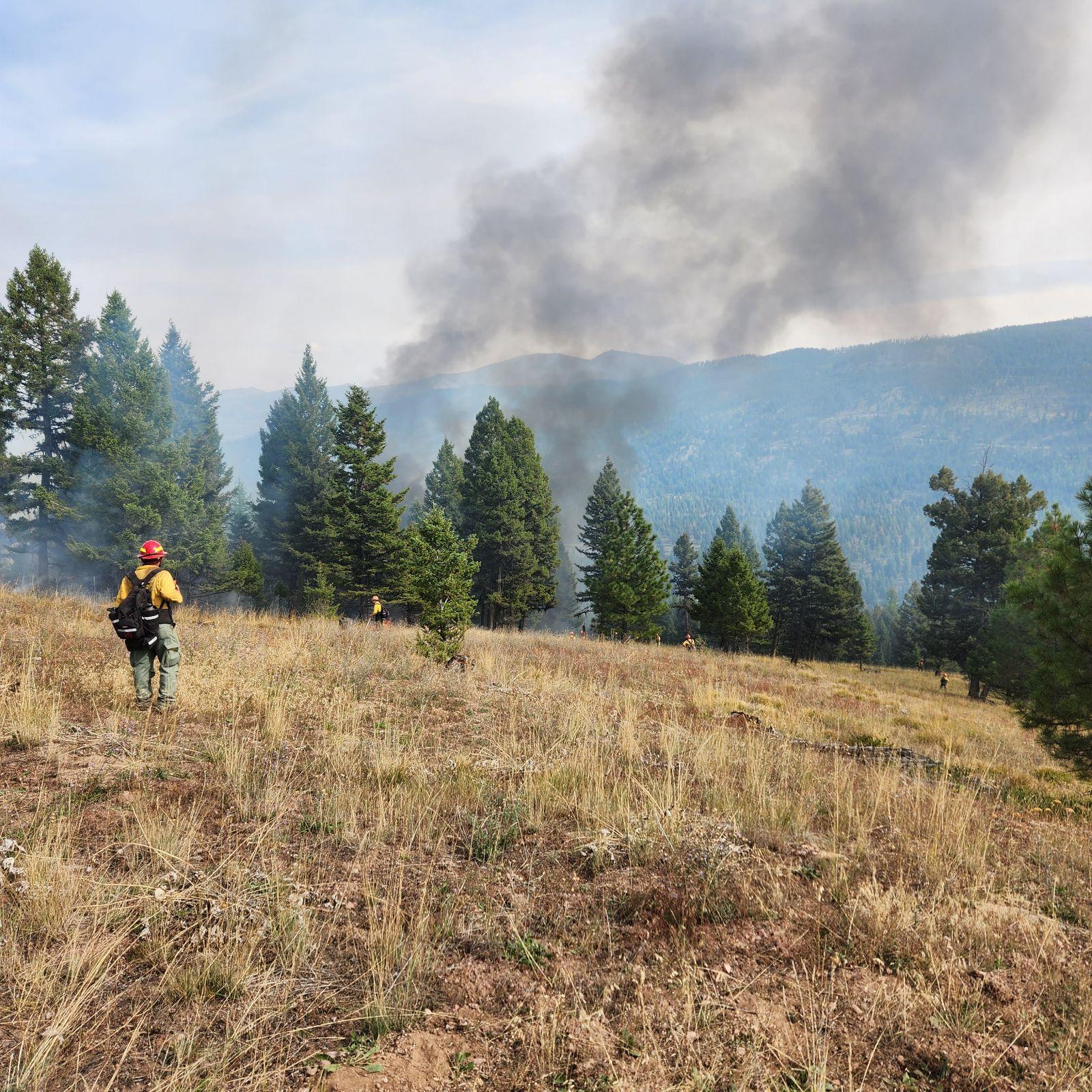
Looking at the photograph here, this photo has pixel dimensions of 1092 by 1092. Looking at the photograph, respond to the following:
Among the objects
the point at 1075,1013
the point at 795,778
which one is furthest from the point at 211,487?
the point at 1075,1013

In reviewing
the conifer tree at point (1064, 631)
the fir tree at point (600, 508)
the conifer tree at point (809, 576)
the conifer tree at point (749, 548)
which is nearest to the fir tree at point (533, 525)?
the fir tree at point (600, 508)

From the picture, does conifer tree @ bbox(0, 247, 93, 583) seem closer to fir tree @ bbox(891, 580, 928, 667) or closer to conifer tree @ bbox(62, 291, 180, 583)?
conifer tree @ bbox(62, 291, 180, 583)

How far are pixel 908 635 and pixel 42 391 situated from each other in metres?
76.5

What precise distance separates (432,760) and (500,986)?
3.28 m

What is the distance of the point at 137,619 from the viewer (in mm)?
6918

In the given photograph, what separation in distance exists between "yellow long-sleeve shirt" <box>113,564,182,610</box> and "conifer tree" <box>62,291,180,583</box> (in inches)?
895

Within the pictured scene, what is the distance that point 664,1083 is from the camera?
2174mm

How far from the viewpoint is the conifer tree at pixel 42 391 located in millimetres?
24562

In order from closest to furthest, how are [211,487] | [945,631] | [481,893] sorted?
1. [481,893]
2. [945,631]
3. [211,487]

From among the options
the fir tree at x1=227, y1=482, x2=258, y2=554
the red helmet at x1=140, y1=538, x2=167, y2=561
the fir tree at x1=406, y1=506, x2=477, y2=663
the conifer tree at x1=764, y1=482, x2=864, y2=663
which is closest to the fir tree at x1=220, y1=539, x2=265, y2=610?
the fir tree at x1=227, y1=482, x2=258, y2=554

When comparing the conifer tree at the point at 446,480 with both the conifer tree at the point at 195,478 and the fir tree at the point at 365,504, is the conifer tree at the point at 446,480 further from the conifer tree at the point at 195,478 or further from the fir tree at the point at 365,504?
the conifer tree at the point at 195,478

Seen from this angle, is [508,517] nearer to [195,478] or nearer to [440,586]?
[195,478]

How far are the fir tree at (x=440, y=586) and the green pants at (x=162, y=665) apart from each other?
4.64 m

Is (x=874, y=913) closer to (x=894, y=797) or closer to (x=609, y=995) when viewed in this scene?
(x=609, y=995)
